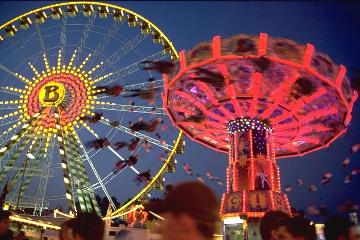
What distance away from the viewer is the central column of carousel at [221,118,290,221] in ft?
51.0

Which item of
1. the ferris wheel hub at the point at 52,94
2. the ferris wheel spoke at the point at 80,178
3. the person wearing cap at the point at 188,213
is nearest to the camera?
the person wearing cap at the point at 188,213

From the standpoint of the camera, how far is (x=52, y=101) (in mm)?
18812

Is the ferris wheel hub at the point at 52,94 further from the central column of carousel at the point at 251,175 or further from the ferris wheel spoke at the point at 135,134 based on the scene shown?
the central column of carousel at the point at 251,175

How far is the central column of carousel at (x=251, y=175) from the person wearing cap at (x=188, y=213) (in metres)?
14.0

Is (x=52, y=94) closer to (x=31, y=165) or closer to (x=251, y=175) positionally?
(x=31, y=165)

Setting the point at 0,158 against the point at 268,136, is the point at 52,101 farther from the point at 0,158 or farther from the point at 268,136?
the point at 268,136

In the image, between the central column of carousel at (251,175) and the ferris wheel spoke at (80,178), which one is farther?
the ferris wheel spoke at (80,178)

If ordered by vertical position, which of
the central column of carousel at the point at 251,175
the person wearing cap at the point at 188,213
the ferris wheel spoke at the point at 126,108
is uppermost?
the ferris wheel spoke at the point at 126,108

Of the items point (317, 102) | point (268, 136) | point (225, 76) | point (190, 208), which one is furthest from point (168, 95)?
point (190, 208)

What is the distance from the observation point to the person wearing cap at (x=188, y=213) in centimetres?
191

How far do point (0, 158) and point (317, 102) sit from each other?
599 inches

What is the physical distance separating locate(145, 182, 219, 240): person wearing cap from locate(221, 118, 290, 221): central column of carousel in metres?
14.0

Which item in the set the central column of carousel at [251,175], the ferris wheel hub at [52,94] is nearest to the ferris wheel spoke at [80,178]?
the ferris wheel hub at [52,94]

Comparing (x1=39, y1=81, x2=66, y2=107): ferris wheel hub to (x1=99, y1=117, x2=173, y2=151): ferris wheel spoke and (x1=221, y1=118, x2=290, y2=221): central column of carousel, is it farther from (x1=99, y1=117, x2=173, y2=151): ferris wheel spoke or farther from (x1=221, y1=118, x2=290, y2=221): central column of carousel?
(x1=221, y1=118, x2=290, y2=221): central column of carousel
